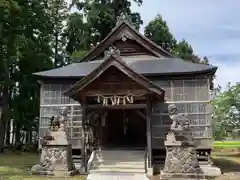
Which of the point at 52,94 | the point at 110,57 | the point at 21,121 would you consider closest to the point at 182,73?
the point at 110,57

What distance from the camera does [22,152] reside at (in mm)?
24781

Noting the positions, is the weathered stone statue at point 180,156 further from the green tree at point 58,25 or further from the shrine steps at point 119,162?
the green tree at point 58,25

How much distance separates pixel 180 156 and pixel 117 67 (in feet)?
13.2

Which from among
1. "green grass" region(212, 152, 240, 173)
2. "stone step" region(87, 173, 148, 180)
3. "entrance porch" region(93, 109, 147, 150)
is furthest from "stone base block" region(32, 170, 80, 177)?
"green grass" region(212, 152, 240, 173)

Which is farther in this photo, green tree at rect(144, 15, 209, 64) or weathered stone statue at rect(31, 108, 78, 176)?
green tree at rect(144, 15, 209, 64)

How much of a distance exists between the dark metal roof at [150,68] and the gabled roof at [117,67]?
105cm

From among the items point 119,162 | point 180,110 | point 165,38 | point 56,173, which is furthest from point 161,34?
point 56,173

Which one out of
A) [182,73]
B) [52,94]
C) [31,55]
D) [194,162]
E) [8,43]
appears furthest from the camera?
[31,55]

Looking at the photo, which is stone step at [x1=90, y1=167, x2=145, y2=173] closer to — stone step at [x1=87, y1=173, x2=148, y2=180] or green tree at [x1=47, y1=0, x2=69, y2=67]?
stone step at [x1=87, y1=173, x2=148, y2=180]

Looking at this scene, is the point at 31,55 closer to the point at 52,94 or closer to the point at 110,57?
the point at 52,94

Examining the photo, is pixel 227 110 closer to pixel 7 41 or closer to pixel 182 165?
pixel 7 41

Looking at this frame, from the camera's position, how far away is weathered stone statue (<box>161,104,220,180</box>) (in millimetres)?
10617

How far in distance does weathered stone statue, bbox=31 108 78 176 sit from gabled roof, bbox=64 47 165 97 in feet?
4.01

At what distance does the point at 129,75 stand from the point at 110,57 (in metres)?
1.00
